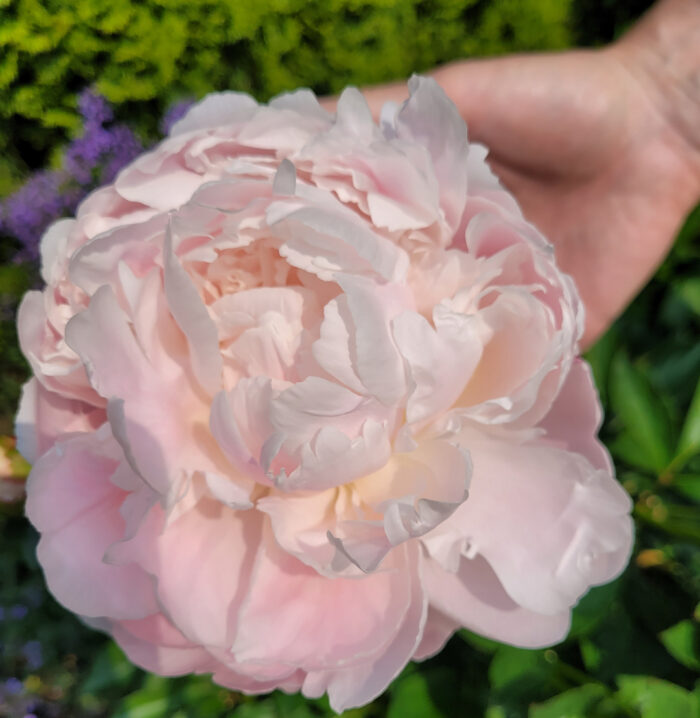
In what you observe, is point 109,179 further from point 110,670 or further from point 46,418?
point 110,670

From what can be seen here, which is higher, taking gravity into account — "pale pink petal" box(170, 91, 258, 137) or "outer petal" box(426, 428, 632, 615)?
"pale pink petal" box(170, 91, 258, 137)

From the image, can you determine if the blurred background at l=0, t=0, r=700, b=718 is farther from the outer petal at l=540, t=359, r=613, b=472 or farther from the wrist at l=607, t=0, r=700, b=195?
the outer petal at l=540, t=359, r=613, b=472

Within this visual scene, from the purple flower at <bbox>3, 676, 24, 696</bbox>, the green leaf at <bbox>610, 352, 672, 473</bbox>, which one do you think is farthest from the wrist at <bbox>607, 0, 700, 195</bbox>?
the purple flower at <bbox>3, 676, 24, 696</bbox>

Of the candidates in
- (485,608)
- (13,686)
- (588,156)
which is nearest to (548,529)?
(485,608)

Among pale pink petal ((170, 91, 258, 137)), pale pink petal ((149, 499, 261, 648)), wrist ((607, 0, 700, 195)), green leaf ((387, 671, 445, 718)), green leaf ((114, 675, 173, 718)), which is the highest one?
pale pink petal ((170, 91, 258, 137))

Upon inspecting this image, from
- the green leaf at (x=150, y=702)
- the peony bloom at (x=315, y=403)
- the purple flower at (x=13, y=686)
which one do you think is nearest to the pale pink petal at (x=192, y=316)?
the peony bloom at (x=315, y=403)

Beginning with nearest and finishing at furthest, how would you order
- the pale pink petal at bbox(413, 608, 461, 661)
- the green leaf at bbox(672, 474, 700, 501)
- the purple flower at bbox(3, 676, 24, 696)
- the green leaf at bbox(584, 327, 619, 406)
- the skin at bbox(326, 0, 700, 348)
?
the pale pink petal at bbox(413, 608, 461, 661), the green leaf at bbox(672, 474, 700, 501), the green leaf at bbox(584, 327, 619, 406), the skin at bbox(326, 0, 700, 348), the purple flower at bbox(3, 676, 24, 696)

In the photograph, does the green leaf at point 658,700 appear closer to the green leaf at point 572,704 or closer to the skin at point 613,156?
the green leaf at point 572,704
